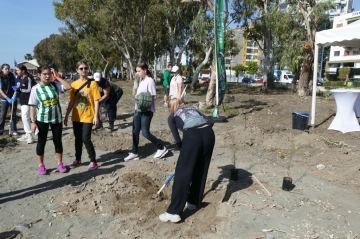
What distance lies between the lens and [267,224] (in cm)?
351

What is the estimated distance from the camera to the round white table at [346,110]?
778 cm

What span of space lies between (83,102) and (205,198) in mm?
2384

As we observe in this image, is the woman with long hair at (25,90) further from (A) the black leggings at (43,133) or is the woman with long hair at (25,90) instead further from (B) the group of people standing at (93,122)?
(A) the black leggings at (43,133)

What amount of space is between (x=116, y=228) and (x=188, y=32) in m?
24.4

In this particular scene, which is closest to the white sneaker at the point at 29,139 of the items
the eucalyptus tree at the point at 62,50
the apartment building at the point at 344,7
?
the eucalyptus tree at the point at 62,50

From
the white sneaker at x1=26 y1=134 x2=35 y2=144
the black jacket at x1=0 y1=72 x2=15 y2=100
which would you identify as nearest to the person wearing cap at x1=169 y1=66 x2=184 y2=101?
the white sneaker at x1=26 y1=134 x2=35 y2=144

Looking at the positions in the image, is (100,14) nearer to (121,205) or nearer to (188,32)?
(188,32)

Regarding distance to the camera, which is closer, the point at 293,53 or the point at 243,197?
the point at 243,197

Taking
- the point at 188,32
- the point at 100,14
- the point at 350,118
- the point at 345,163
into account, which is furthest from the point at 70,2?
the point at 345,163

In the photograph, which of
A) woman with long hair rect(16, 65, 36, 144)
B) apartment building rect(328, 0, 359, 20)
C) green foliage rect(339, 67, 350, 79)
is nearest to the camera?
woman with long hair rect(16, 65, 36, 144)

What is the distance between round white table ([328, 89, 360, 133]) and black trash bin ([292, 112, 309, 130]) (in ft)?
2.61

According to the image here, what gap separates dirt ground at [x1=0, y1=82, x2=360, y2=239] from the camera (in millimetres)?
3395

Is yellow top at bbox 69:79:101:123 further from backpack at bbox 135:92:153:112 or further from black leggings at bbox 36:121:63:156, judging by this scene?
backpack at bbox 135:92:153:112

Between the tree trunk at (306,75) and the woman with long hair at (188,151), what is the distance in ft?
48.8
